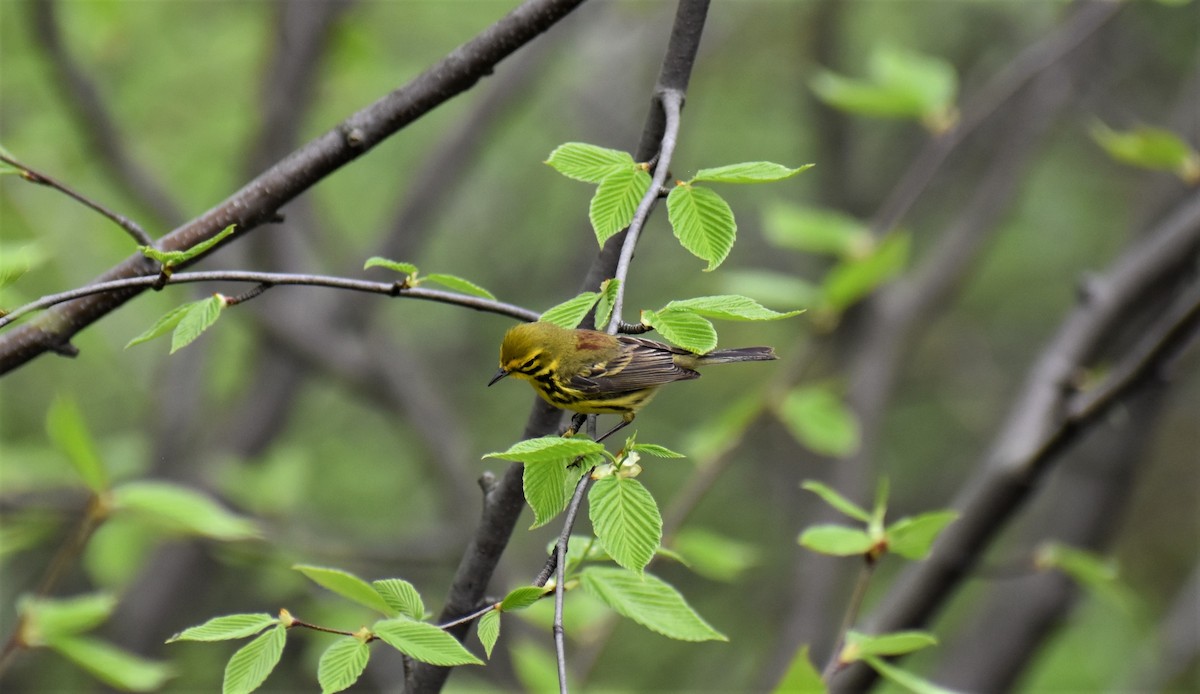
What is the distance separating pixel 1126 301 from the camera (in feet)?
13.7

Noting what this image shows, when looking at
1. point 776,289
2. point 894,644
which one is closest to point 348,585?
point 894,644

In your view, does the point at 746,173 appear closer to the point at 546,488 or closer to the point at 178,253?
the point at 546,488

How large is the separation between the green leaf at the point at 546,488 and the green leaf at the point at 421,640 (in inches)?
8.7

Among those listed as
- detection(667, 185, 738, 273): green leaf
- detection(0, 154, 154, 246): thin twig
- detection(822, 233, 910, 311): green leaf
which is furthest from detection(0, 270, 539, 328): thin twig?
detection(822, 233, 910, 311): green leaf

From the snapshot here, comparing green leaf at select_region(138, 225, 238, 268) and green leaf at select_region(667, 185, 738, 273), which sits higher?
green leaf at select_region(138, 225, 238, 268)

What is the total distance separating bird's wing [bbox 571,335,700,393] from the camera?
11.0ft

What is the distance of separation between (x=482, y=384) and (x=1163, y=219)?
6239mm

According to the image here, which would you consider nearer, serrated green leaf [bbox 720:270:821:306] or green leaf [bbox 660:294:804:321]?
green leaf [bbox 660:294:804:321]

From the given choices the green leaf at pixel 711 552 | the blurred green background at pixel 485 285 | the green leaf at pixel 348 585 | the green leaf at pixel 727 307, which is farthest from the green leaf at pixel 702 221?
the blurred green background at pixel 485 285

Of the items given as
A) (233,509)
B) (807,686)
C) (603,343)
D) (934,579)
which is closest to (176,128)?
(233,509)

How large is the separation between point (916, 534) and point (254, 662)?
4.58 feet

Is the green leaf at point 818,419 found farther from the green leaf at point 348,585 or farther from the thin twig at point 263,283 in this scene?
the green leaf at point 348,585

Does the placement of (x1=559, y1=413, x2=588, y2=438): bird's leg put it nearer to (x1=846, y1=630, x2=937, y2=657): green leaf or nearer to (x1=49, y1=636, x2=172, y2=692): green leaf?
(x1=846, y1=630, x2=937, y2=657): green leaf

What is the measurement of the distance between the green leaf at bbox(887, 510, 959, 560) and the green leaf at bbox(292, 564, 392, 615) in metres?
1.15
